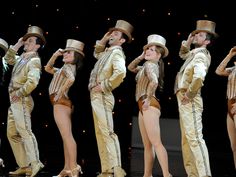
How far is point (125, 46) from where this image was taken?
745 centimetres

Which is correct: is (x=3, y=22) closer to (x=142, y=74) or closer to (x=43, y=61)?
(x=43, y=61)

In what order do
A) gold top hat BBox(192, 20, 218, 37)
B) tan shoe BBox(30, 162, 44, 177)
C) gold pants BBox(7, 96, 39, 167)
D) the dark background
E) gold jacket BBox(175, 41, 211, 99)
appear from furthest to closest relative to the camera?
the dark background
gold pants BBox(7, 96, 39, 167)
tan shoe BBox(30, 162, 44, 177)
gold top hat BBox(192, 20, 218, 37)
gold jacket BBox(175, 41, 211, 99)

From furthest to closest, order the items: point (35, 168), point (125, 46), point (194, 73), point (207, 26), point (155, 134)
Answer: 1. point (125, 46)
2. point (35, 168)
3. point (207, 26)
4. point (155, 134)
5. point (194, 73)

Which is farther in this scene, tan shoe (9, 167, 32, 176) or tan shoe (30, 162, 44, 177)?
tan shoe (9, 167, 32, 176)

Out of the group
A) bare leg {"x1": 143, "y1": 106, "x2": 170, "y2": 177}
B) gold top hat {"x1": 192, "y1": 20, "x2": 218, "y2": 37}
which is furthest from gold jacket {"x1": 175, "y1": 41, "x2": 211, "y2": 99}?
bare leg {"x1": 143, "y1": 106, "x2": 170, "y2": 177}

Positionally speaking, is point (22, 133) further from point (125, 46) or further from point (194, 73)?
point (125, 46)

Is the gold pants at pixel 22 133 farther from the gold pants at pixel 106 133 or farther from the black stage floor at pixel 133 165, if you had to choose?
the gold pants at pixel 106 133

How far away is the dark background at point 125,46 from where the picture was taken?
7.21m

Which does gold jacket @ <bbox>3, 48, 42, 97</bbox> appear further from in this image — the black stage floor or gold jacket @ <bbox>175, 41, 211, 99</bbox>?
gold jacket @ <bbox>175, 41, 211, 99</bbox>

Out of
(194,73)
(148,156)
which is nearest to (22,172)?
(148,156)

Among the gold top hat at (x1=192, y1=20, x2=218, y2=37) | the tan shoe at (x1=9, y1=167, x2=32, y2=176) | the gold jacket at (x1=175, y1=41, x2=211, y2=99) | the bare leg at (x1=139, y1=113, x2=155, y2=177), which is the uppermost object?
the gold top hat at (x1=192, y1=20, x2=218, y2=37)

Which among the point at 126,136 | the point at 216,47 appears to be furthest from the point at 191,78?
the point at 126,136

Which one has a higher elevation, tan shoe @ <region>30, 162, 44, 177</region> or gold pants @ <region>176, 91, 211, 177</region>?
gold pants @ <region>176, 91, 211, 177</region>

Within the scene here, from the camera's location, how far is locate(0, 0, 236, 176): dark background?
7.21m
